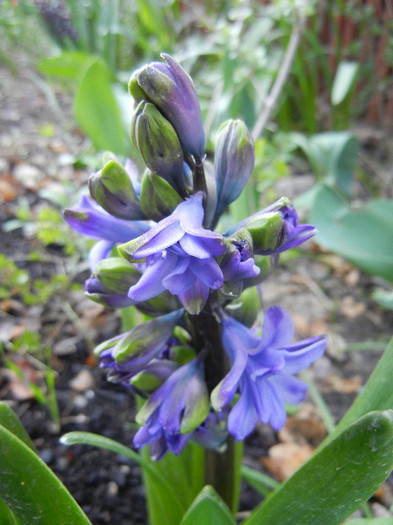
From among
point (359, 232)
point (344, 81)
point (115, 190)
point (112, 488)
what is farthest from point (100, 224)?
point (344, 81)

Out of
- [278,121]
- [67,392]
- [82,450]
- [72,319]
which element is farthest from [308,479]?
[278,121]

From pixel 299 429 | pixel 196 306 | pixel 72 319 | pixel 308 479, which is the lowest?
pixel 299 429

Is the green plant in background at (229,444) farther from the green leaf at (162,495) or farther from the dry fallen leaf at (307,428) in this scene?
the dry fallen leaf at (307,428)

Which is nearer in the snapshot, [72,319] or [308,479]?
[308,479]

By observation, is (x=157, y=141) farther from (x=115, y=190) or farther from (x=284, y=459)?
(x=284, y=459)

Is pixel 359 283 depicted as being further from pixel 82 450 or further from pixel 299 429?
pixel 82 450

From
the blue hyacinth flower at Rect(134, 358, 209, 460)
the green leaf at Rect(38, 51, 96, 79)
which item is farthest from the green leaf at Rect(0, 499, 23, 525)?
the green leaf at Rect(38, 51, 96, 79)
